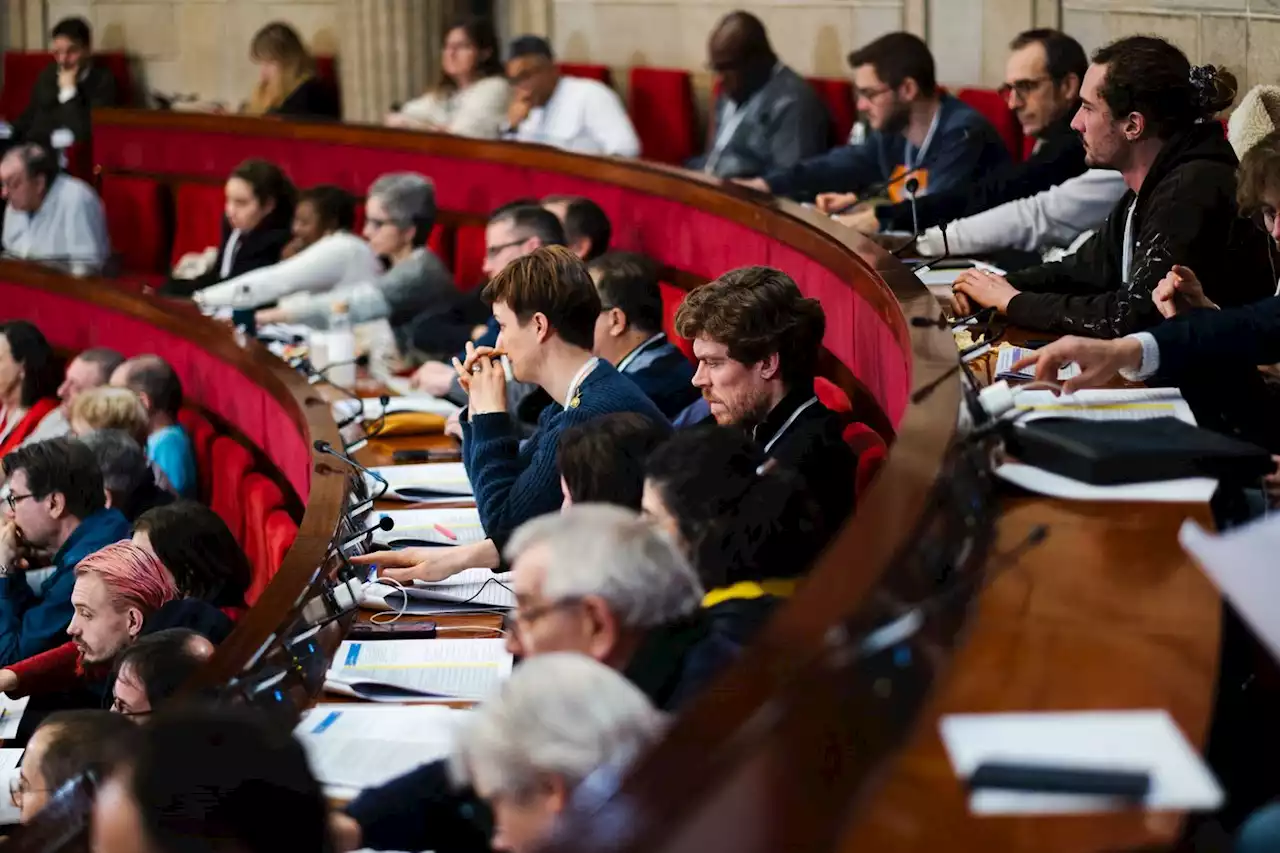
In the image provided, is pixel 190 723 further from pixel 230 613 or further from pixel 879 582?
pixel 230 613

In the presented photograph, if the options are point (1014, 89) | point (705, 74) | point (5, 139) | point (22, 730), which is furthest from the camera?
point (5, 139)

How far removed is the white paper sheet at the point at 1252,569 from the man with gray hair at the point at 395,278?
3323 mm

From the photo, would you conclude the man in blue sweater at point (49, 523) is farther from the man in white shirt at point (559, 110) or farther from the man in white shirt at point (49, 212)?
the man in white shirt at point (49, 212)

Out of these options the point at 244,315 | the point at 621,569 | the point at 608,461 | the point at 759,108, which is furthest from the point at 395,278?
the point at 621,569

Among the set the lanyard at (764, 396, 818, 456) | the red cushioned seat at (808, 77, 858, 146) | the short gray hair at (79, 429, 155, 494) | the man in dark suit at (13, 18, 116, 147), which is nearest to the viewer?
the lanyard at (764, 396, 818, 456)

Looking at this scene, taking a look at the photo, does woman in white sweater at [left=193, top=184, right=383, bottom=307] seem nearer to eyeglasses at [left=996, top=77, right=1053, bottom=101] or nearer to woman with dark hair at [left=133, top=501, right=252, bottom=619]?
eyeglasses at [left=996, top=77, right=1053, bottom=101]

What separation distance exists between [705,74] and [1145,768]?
5617 millimetres

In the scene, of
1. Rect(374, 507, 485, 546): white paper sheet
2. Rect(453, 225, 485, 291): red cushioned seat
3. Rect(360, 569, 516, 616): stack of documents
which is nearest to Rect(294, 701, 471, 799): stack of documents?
Rect(360, 569, 516, 616): stack of documents

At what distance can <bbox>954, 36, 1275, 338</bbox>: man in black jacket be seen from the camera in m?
2.61

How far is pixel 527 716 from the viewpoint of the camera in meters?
1.31

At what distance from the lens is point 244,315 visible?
4.69m

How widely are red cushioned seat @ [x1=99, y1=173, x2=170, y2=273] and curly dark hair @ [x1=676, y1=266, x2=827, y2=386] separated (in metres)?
4.52

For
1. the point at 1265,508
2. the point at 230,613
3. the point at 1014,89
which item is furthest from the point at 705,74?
the point at 1265,508

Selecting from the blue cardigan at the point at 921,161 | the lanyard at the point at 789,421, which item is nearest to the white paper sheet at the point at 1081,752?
the lanyard at the point at 789,421
